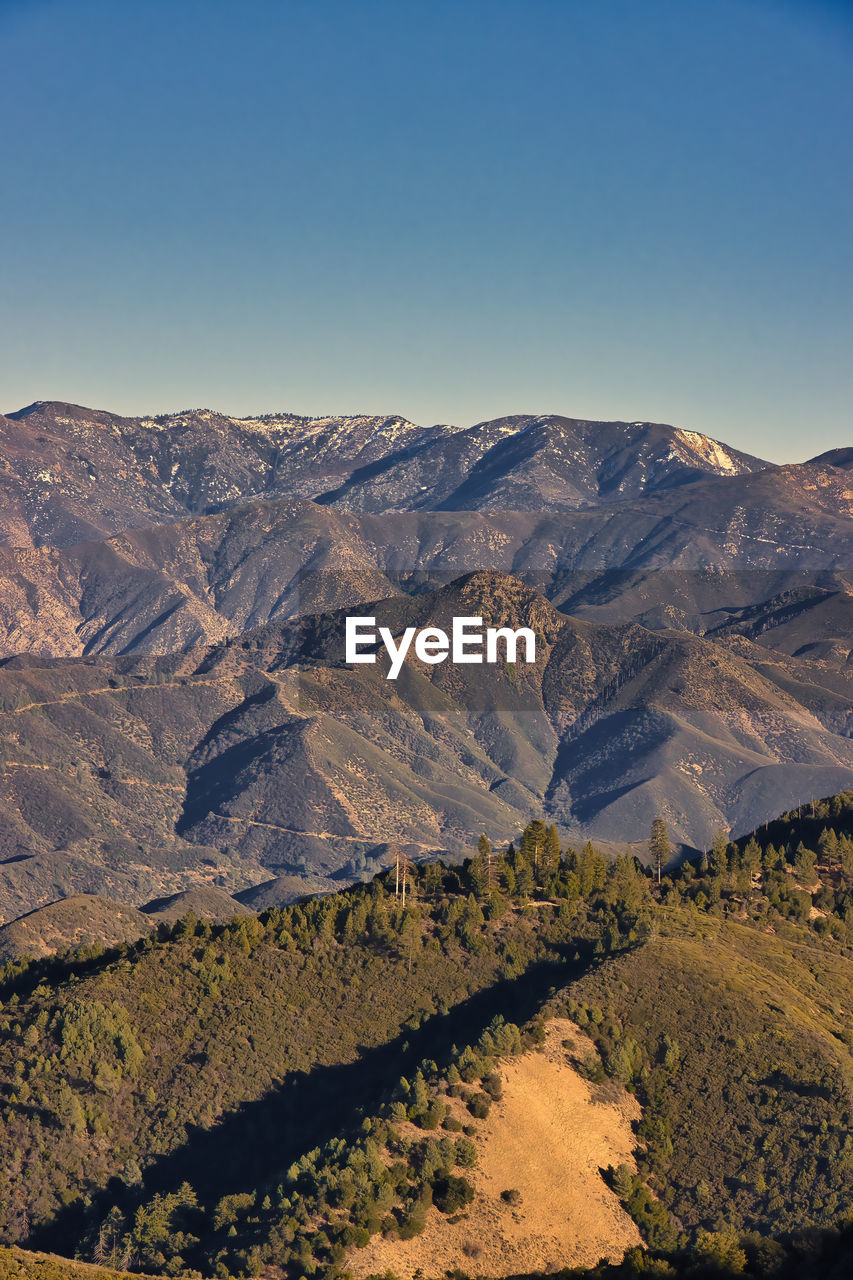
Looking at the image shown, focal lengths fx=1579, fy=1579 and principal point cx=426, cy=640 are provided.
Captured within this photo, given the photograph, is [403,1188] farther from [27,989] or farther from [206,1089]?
[27,989]

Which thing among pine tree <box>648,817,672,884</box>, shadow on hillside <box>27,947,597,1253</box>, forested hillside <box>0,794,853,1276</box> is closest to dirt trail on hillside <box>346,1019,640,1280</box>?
forested hillside <box>0,794,853,1276</box>

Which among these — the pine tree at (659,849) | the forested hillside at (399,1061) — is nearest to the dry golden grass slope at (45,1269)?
the forested hillside at (399,1061)

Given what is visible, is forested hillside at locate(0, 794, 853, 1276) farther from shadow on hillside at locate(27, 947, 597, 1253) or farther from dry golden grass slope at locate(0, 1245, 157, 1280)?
dry golden grass slope at locate(0, 1245, 157, 1280)

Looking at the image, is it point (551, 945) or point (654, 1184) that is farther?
point (551, 945)

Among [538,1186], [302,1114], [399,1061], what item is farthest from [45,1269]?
[399,1061]

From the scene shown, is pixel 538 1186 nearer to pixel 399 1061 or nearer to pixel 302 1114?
pixel 399 1061

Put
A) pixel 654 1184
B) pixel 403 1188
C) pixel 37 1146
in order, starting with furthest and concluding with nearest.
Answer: pixel 37 1146 < pixel 654 1184 < pixel 403 1188

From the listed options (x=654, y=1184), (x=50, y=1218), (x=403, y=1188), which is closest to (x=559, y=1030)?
(x=654, y=1184)
